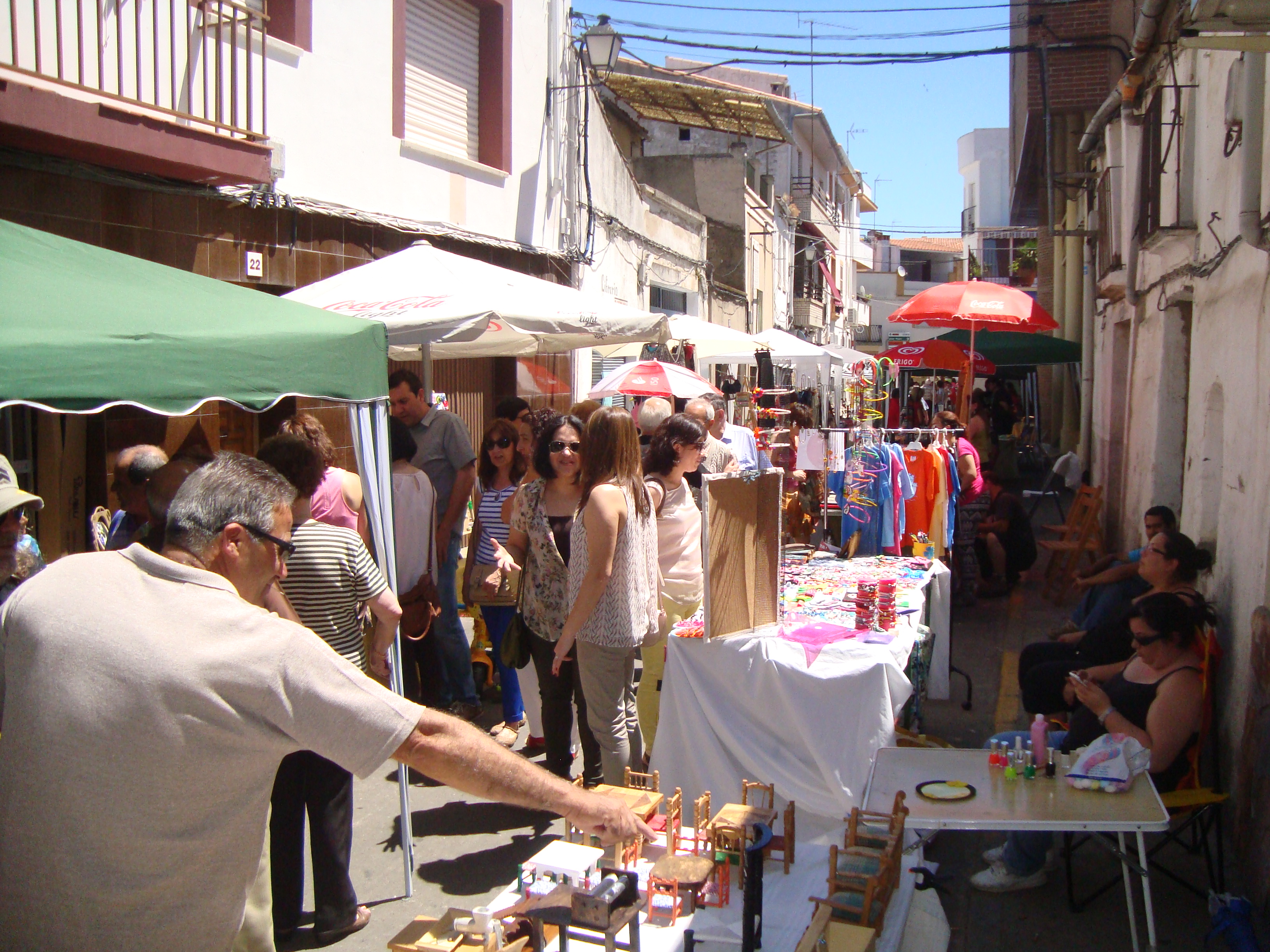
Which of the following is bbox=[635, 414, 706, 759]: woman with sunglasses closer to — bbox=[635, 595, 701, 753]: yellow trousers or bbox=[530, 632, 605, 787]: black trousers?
bbox=[635, 595, 701, 753]: yellow trousers

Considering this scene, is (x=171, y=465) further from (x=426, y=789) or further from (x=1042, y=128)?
(x=1042, y=128)

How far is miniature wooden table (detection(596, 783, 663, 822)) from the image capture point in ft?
9.96

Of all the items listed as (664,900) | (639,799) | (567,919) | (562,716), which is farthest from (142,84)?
(567,919)

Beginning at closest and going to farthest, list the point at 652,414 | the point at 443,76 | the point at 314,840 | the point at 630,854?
1. the point at 630,854
2. the point at 314,840
3. the point at 652,414
4. the point at 443,76

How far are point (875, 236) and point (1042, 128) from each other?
42982 millimetres

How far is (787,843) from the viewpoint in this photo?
3127 mm

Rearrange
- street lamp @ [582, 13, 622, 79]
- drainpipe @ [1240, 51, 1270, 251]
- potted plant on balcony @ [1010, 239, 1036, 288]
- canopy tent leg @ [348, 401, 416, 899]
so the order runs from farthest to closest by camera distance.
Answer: potted plant on balcony @ [1010, 239, 1036, 288] < street lamp @ [582, 13, 622, 79] < drainpipe @ [1240, 51, 1270, 251] < canopy tent leg @ [348, 401, 416, 899]

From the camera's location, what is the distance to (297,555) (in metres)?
3.71

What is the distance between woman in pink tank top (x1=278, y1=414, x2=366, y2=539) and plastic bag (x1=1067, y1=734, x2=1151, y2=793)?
3.12 meters

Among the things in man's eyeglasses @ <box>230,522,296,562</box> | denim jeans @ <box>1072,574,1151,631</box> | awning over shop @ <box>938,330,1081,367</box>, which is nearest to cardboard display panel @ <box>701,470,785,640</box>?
denim jeans @ <box>1072,574,1151,631</box>

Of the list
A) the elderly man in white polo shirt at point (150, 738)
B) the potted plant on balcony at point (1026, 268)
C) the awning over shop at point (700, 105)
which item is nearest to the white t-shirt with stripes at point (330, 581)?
the elderly man in white polo shirt at point (150, 738)

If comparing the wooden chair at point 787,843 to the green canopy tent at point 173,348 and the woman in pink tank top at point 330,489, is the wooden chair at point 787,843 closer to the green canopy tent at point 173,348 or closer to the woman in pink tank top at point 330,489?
the green canopy tent at point 173,348

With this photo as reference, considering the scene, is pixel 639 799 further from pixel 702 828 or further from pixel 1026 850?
pixel 1026 850

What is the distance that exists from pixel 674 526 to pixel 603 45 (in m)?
7.86
